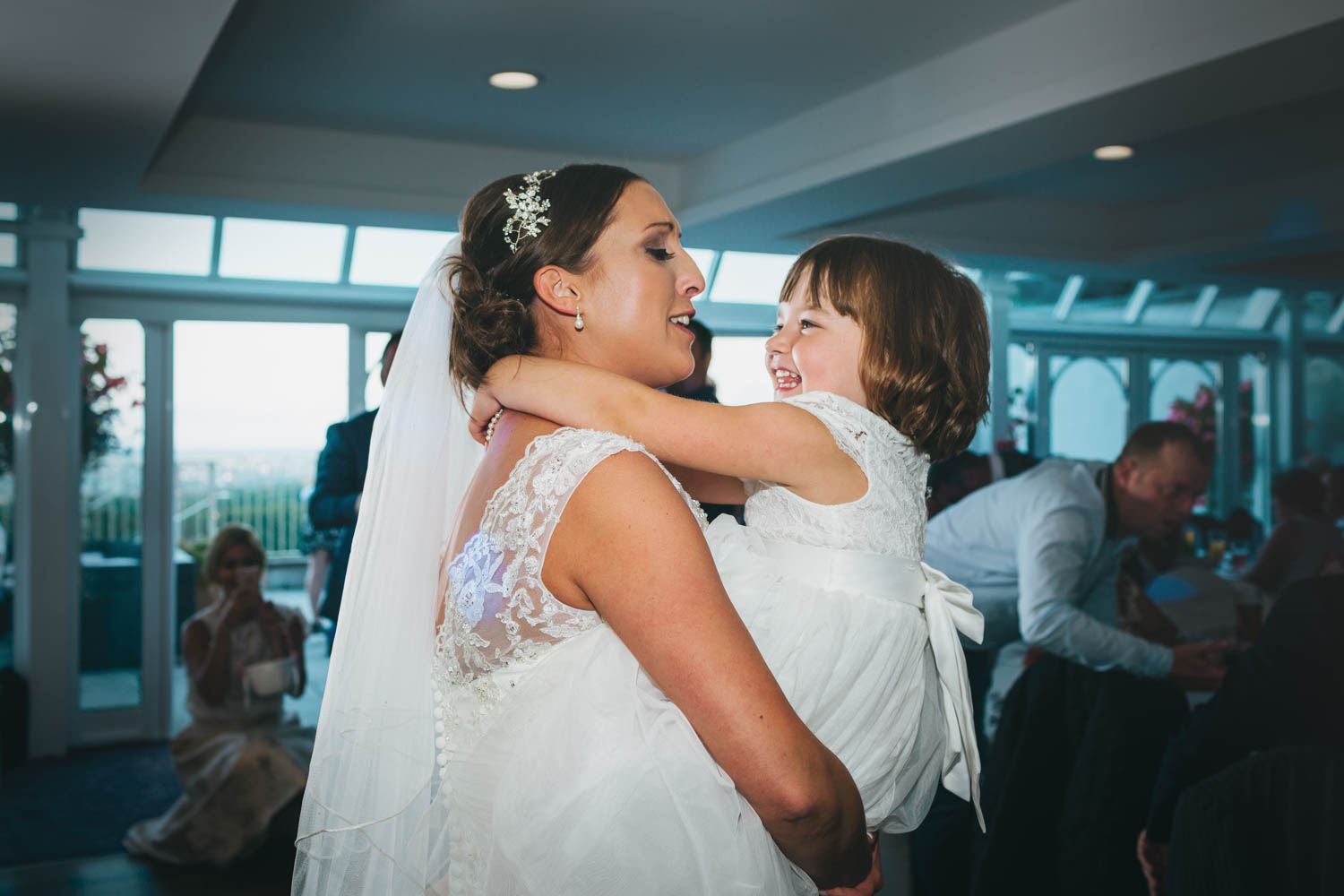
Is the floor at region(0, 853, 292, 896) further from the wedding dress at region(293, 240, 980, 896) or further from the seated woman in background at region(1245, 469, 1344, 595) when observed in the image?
A: the seated woman in background at region(1245, 469, 1344, 595)

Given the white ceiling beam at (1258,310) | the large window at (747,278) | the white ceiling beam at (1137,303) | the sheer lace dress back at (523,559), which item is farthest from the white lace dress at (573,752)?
the white ceiling beam at (1258,310)

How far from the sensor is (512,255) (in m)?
1.41

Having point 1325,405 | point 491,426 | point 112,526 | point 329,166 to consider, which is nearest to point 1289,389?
point 1325,405

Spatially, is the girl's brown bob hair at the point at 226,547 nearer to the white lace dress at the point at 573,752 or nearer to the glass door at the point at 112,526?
the glass door at the point at 112,526

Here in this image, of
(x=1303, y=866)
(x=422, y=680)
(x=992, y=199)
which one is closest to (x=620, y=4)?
(x=422, y=680)

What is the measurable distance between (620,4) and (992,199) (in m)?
3.84

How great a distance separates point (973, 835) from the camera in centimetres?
342

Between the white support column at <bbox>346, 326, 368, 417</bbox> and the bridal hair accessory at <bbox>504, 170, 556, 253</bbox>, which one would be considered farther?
the white support column at <bbox>346, 326, 368, 417</bbox>

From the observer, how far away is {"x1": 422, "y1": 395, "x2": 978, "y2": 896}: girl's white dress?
1.22 meters

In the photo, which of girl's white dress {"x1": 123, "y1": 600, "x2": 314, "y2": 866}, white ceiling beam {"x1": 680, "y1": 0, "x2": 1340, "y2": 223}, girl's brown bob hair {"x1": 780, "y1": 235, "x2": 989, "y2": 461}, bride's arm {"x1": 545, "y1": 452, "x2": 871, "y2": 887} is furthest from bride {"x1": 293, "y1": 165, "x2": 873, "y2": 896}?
girl's white dress {"x1": 123, "y1": 600, "x2": 314, "y2": 866}

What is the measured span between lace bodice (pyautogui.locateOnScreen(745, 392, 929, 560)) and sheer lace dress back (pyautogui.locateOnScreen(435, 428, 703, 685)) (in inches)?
9.3

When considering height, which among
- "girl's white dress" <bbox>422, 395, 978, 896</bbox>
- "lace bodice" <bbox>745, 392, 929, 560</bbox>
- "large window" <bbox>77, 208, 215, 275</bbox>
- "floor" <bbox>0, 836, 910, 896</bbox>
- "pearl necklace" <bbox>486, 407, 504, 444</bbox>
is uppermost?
"large window" <bbox>77, 208, 215, 275</bbox>

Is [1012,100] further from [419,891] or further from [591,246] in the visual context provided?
[419,891]

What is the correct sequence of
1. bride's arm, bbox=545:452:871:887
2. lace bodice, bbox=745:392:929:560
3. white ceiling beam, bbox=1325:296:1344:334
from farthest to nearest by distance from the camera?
white ceiling beam, bbox=1325:296:1344:334, lace bodice, bbox=745:392:929:560, bride's arm, bbox=545:452:871:887
